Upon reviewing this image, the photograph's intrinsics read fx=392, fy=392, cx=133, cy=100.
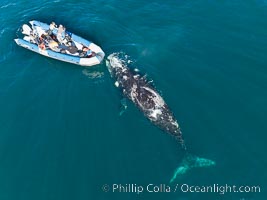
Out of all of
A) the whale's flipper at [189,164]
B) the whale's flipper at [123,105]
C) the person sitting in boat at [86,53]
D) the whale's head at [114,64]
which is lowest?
the whale's flipper at [189,164]

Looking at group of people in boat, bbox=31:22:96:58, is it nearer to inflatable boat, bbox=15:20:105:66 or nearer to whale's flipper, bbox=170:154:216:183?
inflatable boat, bbox=15:20:105:66

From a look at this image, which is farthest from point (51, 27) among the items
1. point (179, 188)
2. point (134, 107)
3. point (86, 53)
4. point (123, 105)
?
point (179, 188)

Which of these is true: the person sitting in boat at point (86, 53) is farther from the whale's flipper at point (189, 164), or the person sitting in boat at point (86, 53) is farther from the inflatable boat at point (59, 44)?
the whale's flipper at point (189, 164)

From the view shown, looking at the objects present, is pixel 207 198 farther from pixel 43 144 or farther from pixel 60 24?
pixel 60 24

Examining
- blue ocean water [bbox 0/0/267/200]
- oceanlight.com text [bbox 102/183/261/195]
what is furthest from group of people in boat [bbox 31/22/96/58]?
oceanlight.com text [bbox 102/183/261/195]

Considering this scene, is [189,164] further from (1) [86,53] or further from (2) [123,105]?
(1) [86,53]

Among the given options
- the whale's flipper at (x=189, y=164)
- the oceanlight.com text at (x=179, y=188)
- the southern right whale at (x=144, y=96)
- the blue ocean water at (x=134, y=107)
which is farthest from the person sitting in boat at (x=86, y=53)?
the whale's flipper at (x=189, y=164)
